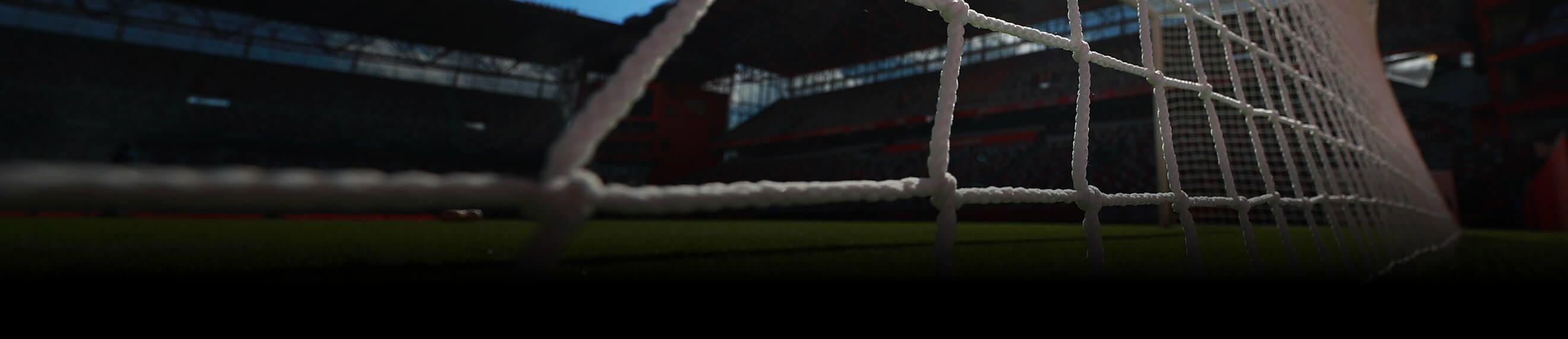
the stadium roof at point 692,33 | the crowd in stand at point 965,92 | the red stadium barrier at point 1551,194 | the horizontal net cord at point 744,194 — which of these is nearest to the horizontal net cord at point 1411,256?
the horizontal net cord at point 744,194

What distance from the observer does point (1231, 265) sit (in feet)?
4.15

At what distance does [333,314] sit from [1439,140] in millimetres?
9108

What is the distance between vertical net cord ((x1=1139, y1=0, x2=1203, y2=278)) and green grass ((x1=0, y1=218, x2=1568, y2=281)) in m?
0.15

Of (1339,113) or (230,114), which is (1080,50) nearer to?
(1339,113)

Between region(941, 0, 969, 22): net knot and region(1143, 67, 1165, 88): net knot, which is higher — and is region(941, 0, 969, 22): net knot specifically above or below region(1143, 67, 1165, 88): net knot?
above

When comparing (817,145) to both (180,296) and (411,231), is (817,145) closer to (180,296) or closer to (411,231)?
A: (411,231)

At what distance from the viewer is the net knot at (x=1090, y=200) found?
735 mm

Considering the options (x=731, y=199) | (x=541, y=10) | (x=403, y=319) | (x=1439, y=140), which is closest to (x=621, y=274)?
(x=403, y=319)

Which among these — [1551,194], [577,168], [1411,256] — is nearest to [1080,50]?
[577,168]

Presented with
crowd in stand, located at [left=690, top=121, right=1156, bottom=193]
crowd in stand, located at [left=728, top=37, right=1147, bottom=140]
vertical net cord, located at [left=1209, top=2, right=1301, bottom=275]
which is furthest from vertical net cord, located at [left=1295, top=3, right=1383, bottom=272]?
crowd in stand, located at [left=728, top=37, right=1147, bottom=140]

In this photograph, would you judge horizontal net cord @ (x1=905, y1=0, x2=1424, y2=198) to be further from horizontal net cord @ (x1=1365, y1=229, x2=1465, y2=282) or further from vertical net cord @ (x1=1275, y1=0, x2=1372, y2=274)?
horizontal net cord @ (x1=1365, y1=229, x2=1465, y2=282)

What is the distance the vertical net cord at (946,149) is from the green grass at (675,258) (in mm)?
392

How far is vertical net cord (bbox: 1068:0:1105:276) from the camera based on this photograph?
0.70m

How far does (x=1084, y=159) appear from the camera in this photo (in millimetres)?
782
